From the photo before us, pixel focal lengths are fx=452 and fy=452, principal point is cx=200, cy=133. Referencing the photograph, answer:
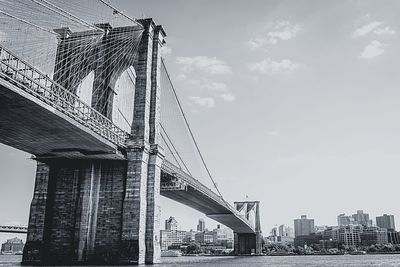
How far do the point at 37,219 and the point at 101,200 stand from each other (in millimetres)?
5371

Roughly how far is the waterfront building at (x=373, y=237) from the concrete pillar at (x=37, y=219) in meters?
Answer: 154

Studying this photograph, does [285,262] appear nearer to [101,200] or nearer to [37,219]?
[101,200]

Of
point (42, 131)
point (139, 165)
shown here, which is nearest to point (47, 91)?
point (42, 131)

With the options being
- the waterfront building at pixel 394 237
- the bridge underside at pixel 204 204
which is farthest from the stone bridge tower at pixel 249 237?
the waterfront building at pixel 394 237

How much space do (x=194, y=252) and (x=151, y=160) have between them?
4699 inches

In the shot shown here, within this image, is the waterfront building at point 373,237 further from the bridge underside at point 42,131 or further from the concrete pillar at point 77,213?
the bridge underside at point 42,131

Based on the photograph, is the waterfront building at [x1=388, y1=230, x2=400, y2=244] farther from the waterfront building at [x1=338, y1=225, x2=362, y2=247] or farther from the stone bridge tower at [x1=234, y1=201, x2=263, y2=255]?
the stone bridge tower at [x1=234, y1=201, x2=263, y2=255]

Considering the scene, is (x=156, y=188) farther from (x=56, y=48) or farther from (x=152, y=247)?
(x=56, y=48)

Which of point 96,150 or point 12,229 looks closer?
point 96,150

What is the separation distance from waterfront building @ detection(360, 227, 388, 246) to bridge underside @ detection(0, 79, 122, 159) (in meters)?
155

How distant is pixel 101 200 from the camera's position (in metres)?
37.3

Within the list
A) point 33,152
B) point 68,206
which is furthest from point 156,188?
point 33,152

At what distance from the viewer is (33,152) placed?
36.5 m

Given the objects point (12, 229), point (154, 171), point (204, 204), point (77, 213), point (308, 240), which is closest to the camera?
point (77, 213)
